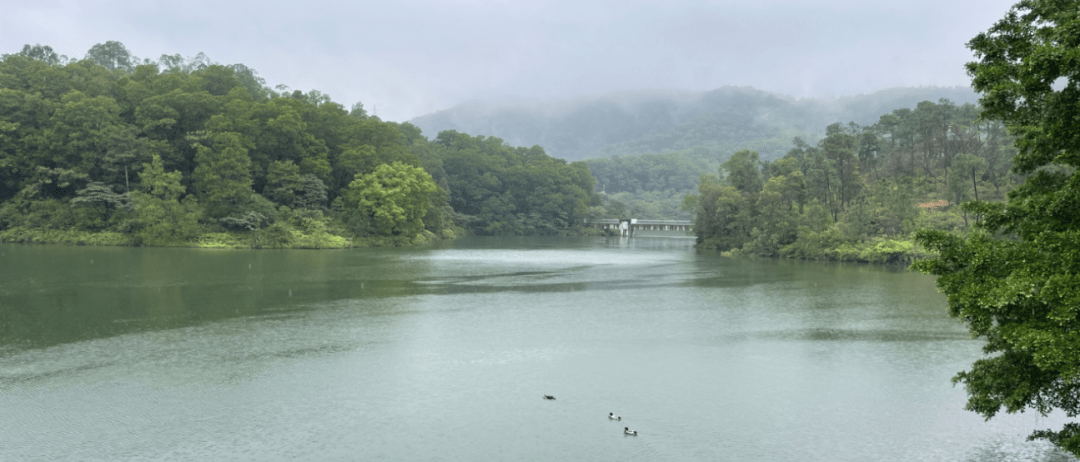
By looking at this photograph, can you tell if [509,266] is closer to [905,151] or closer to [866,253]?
[866,253]

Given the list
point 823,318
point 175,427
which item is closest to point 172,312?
point 175,427

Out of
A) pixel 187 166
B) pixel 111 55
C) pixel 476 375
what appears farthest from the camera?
pixel 111 55

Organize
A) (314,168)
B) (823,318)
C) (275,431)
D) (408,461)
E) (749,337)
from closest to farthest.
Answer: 1. (408,461)
2. (275,431)
3. (749,337)
4. (823,318)
5. (314,168)

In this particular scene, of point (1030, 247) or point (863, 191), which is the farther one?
point (863, 191)

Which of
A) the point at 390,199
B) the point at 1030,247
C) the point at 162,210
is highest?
the point at 390,199

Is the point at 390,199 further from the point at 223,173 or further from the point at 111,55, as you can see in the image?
the point at 111,55

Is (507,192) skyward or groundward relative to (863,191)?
skyward

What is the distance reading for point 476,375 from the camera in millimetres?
14672

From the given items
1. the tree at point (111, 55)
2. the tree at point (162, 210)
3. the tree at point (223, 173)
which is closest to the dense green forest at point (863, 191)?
the tree at point (223, 173)

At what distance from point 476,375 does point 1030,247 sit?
9.99m

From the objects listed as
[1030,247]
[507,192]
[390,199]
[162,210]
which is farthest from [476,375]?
[507,192]

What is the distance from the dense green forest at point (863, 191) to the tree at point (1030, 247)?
113 feet

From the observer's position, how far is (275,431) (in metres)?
10.9

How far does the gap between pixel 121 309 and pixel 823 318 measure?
2233 centimetres
